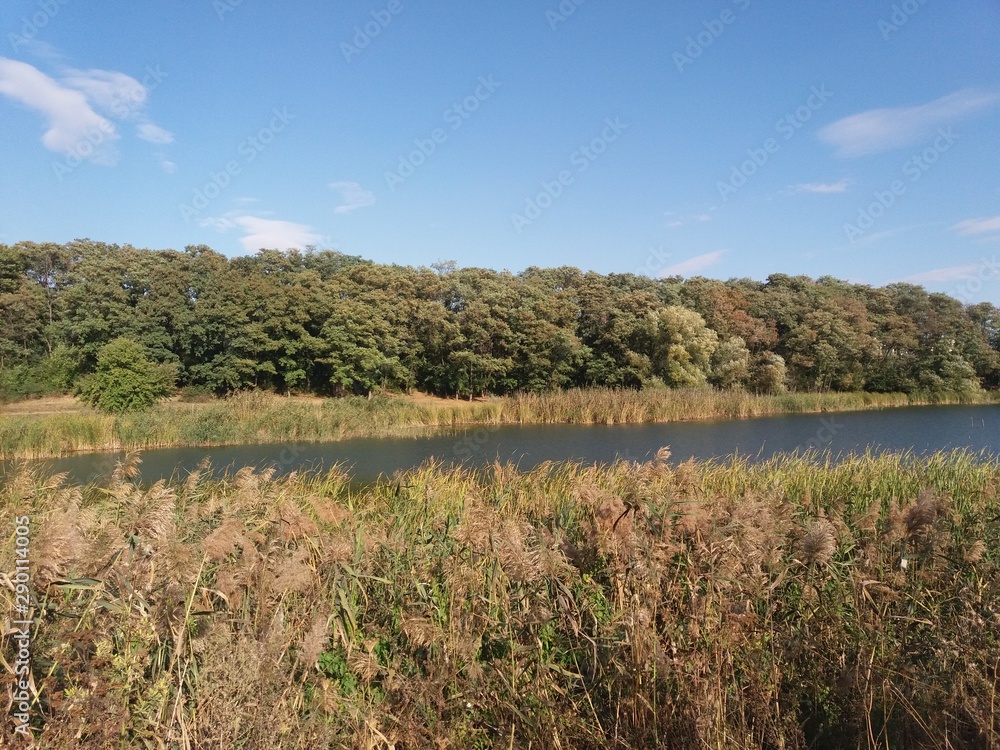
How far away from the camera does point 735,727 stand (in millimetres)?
2453

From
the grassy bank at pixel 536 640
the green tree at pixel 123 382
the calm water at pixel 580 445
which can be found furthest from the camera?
the green tree at pixel 123 382

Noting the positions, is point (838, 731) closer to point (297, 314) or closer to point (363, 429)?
point (363, 429)

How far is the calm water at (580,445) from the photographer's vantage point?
15.9 m

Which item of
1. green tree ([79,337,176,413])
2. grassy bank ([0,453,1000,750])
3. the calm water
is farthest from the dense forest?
grassy bank ([0,453,1000,750])

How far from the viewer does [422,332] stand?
37469 millimetres

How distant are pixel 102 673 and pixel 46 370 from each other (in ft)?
129
